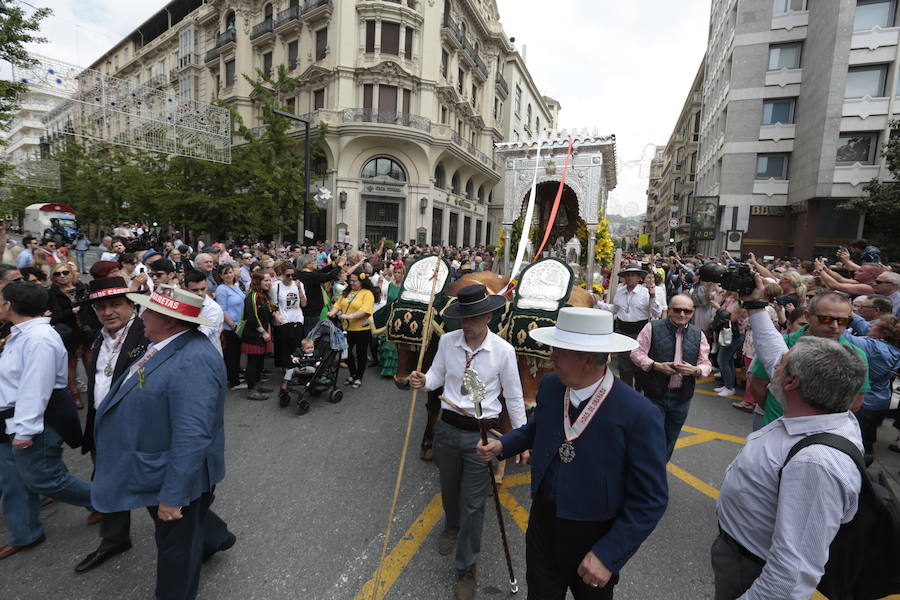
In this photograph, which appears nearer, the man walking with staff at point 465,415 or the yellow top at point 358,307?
the man walking with staff at point 465,415

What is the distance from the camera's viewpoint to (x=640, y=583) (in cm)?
278

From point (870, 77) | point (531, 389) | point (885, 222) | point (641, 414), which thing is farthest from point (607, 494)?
point (870, 77)

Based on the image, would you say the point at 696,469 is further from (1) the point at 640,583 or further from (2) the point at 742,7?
(2) the point at 742,7

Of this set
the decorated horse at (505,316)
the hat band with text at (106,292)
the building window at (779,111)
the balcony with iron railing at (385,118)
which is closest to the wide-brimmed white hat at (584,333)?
the decorated horse at (505,316)

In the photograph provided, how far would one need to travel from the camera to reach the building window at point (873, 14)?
19531 mm

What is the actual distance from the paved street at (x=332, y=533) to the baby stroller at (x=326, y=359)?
0.96 m

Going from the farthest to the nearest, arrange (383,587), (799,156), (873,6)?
(799,156)
(873,6)
(383,587)

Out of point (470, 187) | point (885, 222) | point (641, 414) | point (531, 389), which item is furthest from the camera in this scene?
point (470, 187)

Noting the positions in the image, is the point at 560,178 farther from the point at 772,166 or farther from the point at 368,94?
the point at 772,166

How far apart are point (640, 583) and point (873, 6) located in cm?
2928

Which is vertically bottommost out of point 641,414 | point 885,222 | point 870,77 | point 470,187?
point 641,414

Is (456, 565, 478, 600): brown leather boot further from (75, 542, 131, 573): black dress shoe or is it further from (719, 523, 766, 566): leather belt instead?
(75, 542, 131, 573): black dress shoe

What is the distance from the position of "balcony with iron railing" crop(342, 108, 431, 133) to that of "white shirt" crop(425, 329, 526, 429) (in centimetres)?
2274

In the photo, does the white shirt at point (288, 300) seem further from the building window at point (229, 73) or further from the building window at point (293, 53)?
the building window at point (229, 73)
